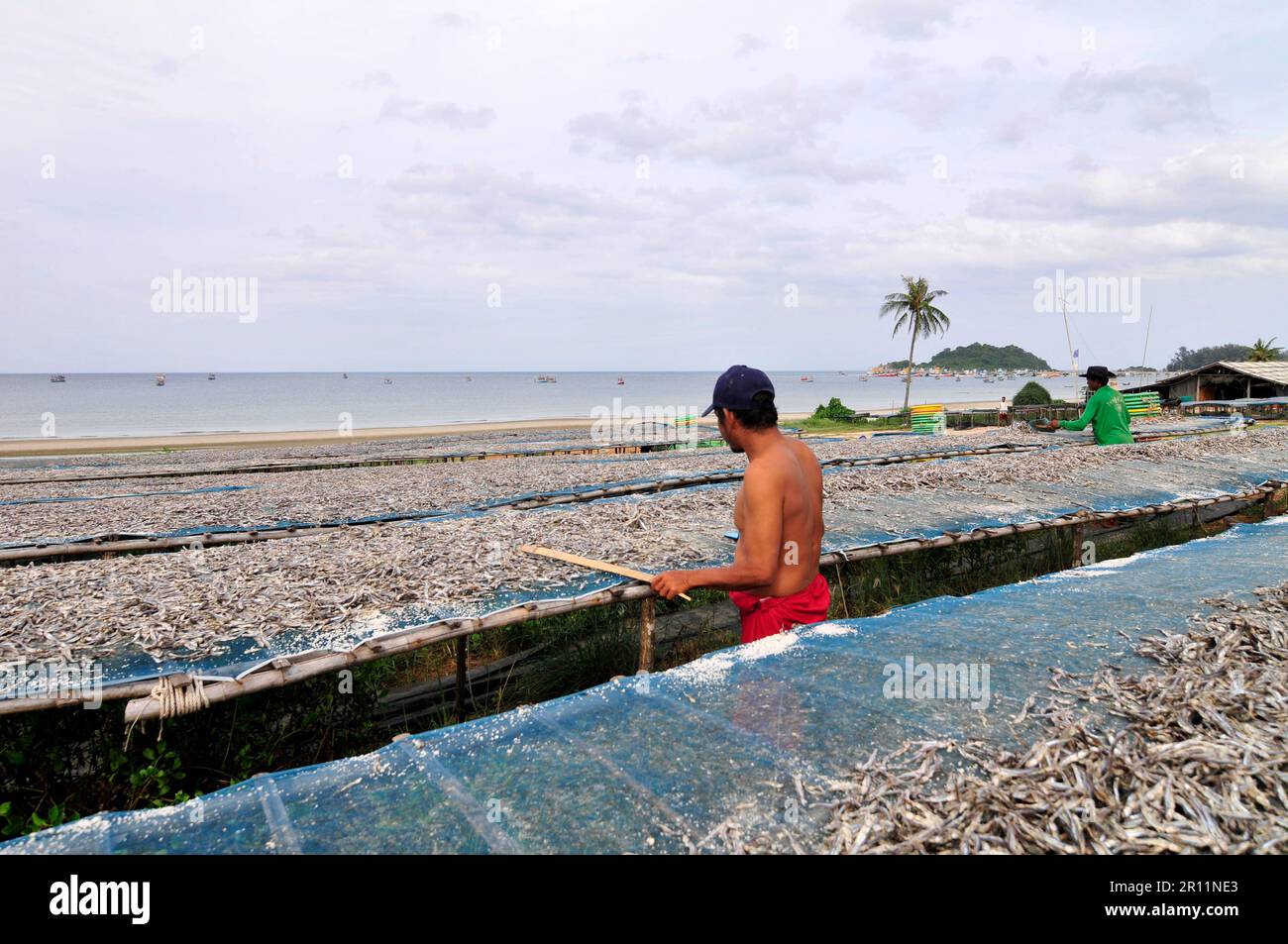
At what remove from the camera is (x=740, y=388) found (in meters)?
4.28

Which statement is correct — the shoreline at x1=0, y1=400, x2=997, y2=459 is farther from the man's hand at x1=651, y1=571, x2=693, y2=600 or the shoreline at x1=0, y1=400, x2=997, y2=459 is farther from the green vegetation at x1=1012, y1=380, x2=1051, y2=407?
the man's hand at x1=651, y1=571, x2=693, y2=600

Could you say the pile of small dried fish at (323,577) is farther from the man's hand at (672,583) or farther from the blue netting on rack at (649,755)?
the blue netting on rack at (649,755)

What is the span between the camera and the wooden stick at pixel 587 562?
5301mm

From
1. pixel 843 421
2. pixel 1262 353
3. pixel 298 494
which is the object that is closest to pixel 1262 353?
pixel 1262 353

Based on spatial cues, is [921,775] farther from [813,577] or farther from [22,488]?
[22,488]

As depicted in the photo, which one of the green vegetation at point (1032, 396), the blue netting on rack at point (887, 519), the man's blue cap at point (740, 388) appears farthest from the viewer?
the green vegetation at point (1032, 396)

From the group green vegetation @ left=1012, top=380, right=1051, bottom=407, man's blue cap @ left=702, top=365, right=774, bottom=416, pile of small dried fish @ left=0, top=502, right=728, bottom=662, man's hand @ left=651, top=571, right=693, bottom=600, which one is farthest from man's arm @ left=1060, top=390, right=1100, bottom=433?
green vegetation @ left=1012, top=380, right=1051, bottom=407

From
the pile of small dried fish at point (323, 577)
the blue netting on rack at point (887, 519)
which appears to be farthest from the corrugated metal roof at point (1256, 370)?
the pile of small dried fish at point (323, 577)

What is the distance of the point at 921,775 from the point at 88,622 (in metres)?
4.82

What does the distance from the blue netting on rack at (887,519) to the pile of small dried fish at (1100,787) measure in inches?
119
